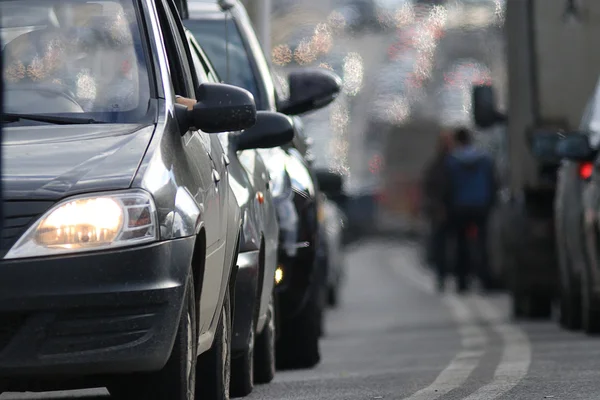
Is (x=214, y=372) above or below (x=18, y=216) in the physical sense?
below

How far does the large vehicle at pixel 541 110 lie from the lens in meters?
16.8

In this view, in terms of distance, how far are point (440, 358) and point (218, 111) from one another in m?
5.31

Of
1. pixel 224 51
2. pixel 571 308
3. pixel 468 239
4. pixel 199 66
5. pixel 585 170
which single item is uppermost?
pixel 224 51

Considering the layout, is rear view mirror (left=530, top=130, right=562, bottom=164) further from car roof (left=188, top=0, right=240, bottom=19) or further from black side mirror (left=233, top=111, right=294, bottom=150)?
black side mirror (left=233, top=111, right=294, bottom=150)

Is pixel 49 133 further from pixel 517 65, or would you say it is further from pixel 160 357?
pixel 517 65

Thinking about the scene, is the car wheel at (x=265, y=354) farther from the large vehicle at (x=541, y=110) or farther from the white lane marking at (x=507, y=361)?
the large vehicle at (x=541, y=110)

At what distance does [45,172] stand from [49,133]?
43 centimetres

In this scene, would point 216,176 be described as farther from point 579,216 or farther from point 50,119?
point 579,216

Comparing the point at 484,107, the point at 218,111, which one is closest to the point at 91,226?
the point at 218,111

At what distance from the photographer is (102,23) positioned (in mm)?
7473

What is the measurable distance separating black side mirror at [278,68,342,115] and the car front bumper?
470 centimetres

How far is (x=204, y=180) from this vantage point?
7.14 metres

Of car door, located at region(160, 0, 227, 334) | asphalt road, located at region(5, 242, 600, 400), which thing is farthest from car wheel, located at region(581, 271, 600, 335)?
car door, located at region(160, 0, 227, 334)

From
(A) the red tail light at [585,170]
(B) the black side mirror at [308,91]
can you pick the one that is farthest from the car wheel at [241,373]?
(A) the red tail light at [585,170]
